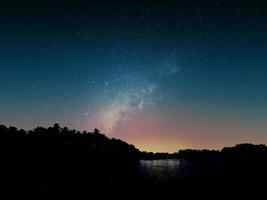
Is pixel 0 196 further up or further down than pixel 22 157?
further down

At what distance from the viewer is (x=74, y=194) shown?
67500 millimetres

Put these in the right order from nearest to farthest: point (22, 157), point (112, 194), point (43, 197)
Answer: point (43, 197), point (112, 194), point (22, 157)

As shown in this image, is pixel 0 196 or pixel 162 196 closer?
pixel 0 196

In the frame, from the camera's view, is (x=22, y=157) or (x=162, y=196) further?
(x=22, y=157)

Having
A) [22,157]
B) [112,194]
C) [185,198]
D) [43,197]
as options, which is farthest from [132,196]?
[22,157]

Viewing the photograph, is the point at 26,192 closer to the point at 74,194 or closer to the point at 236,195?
the point at 74,194

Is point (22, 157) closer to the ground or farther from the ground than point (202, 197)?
farther from the ground

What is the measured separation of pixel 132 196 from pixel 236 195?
21.0 meters

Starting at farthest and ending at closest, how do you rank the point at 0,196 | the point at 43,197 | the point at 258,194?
the point at 258,194
the point at 43,197
the point at 0,196

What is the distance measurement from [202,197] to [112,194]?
18740mm

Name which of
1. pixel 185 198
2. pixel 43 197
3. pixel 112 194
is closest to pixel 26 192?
pixel 43 197

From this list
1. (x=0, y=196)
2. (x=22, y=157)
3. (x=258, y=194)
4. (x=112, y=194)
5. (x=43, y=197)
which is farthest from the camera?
(x=22, y=157)

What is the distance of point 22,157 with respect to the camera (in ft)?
642

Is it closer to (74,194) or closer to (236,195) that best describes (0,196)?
(74,194)
